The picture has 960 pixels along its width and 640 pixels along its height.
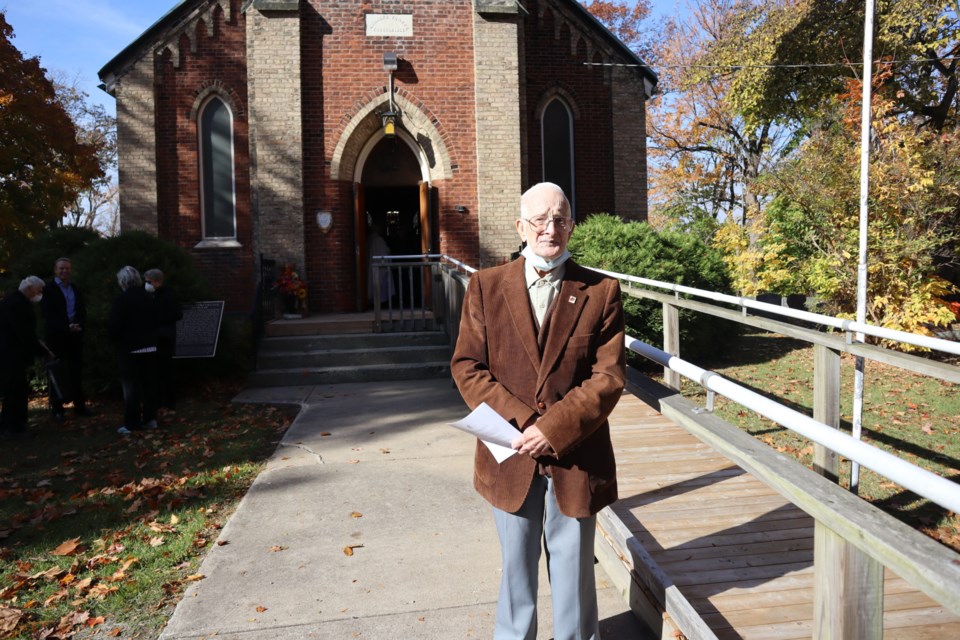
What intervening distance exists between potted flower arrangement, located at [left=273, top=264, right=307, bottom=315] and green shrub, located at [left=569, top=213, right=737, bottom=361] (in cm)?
495

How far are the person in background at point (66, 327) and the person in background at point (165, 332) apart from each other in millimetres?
877

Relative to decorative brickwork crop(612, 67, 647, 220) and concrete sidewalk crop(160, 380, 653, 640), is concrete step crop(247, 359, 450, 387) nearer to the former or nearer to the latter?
concrete sidewalk crop(160, 380, 653, 640)

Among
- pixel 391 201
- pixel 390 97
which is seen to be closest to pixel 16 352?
pixel 390 97

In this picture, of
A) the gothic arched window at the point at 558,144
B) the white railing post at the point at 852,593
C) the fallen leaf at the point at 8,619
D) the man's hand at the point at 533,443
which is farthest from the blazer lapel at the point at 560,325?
the gothic arched window at the point at 558,144

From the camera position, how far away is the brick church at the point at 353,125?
1347 cm

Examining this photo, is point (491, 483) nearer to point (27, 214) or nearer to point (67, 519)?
point (67, 519)

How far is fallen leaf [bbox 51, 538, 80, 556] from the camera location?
4.73m

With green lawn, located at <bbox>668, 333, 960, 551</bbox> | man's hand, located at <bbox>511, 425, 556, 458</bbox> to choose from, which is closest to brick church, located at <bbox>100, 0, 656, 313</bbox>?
green lawn, located at <bbox>668, 333, 960, 551</bbox>

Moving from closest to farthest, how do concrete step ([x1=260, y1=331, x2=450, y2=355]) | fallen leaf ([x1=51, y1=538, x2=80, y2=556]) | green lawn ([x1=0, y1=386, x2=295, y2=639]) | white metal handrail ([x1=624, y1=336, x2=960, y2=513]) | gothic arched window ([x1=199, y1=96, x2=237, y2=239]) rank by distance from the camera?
white metal handrail ([x1=624, y1=336, x2=960, y2=513]) < green lawn ([x1=0, y1=386, x2=295, y2=639]) < fallen leaf ([x1=51, y1=538, x2=80, y2=556]) < concrete step ([x1=260, y1=331, x2=450, y2=355]) < gothic arched window ([x1=199, y1=96, x2=237, y2=239])

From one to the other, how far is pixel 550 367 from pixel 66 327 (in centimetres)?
823

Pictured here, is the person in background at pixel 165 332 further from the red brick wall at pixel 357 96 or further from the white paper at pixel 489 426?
the white paper at pixel 489 426

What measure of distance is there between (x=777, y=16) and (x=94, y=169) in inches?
789

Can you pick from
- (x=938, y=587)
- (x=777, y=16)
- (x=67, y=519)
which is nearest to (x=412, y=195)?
(x=777, y=16)

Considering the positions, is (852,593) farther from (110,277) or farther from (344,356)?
(110,277)
